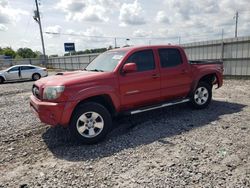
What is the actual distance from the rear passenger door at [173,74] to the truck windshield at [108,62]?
1.07 meters

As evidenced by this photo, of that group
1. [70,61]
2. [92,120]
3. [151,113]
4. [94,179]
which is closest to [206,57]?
[151,113]

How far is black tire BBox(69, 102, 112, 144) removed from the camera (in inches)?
151

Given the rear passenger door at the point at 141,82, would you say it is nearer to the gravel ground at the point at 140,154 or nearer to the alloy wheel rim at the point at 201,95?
the gravel ground at the point at 140,154

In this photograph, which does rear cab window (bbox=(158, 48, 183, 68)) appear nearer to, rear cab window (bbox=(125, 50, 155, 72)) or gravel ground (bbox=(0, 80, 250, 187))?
rear cab window (bbox=(125, 50, 155, 72))

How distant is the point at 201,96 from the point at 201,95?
30mm

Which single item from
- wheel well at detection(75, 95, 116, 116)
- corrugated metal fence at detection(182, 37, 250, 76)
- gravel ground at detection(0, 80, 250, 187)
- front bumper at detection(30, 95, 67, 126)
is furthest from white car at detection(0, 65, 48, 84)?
wheel well at detection(75, 95, 116, 116)

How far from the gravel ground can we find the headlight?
3.36 ft

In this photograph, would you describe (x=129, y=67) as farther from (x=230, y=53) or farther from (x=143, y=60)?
(x=230, y=53)

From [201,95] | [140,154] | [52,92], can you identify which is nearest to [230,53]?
[201,95]

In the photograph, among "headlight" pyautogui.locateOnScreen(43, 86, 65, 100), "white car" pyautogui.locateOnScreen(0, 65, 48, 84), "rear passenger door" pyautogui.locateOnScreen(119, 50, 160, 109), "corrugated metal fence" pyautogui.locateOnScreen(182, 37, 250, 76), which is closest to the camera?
"headlight" pyautogui.locateOnScreen(43, 86, 65, 100)

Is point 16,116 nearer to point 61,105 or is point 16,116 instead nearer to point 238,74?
point 61,105

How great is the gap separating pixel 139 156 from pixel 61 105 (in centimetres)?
165

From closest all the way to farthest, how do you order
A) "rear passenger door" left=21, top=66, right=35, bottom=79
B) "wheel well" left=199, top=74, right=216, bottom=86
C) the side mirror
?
the side mirror, "wheel well" left=199, top=74, right=216, bottom=86, "rear passenger door" left=21, top=66, right=35, bottom=79

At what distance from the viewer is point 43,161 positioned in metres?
3.49
